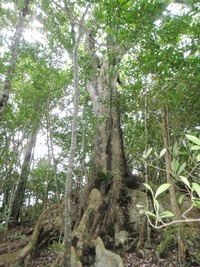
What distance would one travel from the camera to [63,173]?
34.3 ft

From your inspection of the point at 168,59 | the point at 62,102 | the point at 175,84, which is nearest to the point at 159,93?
the point at 175,84

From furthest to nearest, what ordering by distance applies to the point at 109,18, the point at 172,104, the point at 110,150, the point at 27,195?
the point at 27,195 → the point at 110,150 → the point at 172,104 → the point at 109,18

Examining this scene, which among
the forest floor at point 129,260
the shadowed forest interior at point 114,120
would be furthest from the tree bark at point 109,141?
the forest floor at point 129,260

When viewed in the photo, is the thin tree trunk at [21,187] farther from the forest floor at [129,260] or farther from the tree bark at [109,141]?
the forest floor at [129,260]

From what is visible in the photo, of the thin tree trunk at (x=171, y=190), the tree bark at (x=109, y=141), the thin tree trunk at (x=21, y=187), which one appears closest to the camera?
the thin tree trunk at (x=171, y=190)

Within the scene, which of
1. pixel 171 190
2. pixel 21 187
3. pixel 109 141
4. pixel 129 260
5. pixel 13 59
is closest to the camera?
pixel 171 190

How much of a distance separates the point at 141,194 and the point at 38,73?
5.52m

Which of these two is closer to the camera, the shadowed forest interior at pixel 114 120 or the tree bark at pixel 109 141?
the shadowed forest interior at pixel 114 120

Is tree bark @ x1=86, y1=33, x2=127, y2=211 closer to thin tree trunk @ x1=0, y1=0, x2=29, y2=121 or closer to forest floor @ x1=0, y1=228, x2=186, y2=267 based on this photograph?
forest floor @ x1=0, y1=228, x2=186, y2=267

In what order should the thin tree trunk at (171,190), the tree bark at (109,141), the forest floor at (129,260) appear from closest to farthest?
the thin tree trunk at (171,190) → the forest floor at (129,260) → the tree bark at (109,141)

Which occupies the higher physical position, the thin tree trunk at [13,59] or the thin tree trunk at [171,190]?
the thin tree trunk at [13,59]

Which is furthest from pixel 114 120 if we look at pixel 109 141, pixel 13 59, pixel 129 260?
pixel 129 260

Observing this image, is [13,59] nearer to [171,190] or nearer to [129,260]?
[171,190]

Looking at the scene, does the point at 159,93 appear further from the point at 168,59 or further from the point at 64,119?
the point at 64,119
